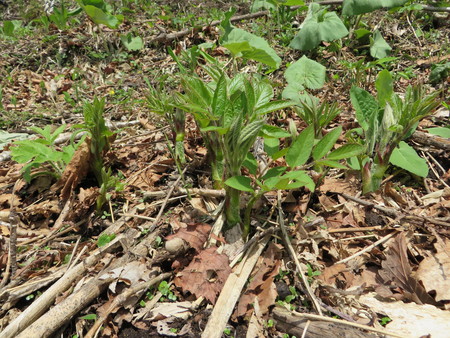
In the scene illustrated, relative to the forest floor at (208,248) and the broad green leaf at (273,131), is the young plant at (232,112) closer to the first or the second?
the broad green leaf at (273,131)

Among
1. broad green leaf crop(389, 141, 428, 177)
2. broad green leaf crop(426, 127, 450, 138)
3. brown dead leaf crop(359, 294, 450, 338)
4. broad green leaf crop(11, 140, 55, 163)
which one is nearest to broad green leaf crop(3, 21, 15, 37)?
broad green leaf crop(11, 140, 55, 163)

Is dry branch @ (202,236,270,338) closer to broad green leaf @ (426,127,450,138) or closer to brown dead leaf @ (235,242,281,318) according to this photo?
brown dead leaf @ (235,242,281,318)

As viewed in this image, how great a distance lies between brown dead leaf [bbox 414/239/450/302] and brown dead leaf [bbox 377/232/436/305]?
0.11 feet

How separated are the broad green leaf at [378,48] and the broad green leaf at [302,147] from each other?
2046mm

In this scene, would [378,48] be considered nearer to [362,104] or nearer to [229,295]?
[362,104]

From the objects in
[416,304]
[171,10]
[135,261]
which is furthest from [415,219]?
[171,10]

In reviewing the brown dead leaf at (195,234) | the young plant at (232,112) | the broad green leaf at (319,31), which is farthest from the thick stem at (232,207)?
the broad green leaf at (319,31)

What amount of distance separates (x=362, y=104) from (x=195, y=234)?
120cm

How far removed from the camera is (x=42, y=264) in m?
1.54

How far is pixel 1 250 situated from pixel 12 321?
506mm

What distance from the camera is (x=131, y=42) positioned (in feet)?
11.9

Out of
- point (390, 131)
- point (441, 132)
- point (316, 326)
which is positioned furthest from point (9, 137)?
point (441, 132)

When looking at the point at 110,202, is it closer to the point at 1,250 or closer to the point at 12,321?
the point at 1,250

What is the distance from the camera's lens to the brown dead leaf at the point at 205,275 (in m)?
1.30
